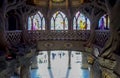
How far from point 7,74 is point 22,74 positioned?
7192mm

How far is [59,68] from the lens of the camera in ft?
90.6

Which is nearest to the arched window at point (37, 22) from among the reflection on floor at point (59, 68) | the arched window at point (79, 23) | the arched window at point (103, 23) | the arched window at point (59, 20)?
the arched window at point (59, 20)

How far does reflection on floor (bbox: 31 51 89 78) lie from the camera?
2442cm

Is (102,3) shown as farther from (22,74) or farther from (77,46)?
(22,74)

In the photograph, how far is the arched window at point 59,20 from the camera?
24812 millimetres

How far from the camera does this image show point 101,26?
22.4 meters

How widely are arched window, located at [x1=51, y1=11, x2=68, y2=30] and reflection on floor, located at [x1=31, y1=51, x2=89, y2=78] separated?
4513 millimetres

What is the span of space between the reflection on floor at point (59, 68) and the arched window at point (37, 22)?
14.8 ft

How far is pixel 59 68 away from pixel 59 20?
547 centimetres

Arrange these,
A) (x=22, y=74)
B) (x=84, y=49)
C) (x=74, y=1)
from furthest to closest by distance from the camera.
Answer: (x=74, y=1)
(x=84, y=49)
(x=22, y=74)


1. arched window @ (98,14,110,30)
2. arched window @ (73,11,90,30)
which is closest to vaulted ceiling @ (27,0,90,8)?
arched window @ (73,11,90,30)

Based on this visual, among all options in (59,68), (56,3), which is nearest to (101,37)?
(56,3)

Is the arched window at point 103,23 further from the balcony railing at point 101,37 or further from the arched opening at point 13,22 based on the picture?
the arched opening at point 13,22

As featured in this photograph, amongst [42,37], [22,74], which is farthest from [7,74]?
[42,37]
